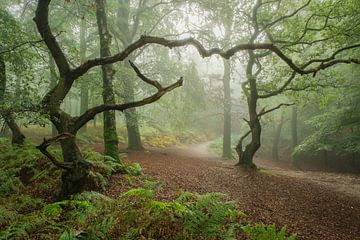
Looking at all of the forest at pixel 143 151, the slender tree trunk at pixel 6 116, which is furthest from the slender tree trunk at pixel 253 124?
the slender tree trunk at pixel 6 116

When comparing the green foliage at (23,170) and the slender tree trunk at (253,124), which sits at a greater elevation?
the slender tree trunk at (253,124)

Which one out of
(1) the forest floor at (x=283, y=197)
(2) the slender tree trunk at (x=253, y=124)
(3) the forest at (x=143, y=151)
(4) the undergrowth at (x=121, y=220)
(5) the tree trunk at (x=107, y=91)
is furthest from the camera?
(2) the slender tree trunk at (x=253, y=124)

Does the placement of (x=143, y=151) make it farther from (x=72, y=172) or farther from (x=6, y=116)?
(x=6, y=116)

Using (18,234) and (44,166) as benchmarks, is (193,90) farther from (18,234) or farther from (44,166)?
(18,234)

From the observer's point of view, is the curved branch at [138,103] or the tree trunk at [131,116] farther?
the tree trunk at [131,116]

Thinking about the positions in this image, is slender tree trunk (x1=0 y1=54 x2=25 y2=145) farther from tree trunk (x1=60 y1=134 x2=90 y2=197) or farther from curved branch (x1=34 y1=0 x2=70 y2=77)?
curved branch (x1=34 y1=0 x2=70 y2=77)

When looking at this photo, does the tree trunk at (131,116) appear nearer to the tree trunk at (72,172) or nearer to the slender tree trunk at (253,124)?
the slender tree trunk at (253,124)

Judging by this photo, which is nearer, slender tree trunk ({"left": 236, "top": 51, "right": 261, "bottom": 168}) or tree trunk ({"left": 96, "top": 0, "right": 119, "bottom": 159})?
tree trunk ({"left": 96, "top": 0, "right": 119, "bottom": 159})

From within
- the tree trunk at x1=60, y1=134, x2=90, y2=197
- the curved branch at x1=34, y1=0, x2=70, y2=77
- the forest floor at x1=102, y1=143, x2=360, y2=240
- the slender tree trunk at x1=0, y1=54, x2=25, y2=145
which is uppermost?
the curved branch at x1=34, y1=0, x2=70, y2=77

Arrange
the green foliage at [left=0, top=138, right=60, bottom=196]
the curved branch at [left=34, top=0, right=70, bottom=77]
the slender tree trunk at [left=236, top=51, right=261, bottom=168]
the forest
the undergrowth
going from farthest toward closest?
the slender tree trunk at [left=236, top=51, right=261, bottom=168], the green foliage at [left=0, top=138, right=60, bottom=196], the curved branch at [left=34, top=0, right=70, bottom=77], the forest, the undergrowth

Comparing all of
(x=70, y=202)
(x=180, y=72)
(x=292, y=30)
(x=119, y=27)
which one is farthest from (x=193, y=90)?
(x=70, y=202)

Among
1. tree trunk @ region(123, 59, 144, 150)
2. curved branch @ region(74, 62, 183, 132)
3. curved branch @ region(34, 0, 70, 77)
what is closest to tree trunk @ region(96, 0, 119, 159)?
curved branch @ region(34, 0, 70, 77)

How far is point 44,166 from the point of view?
794 cm

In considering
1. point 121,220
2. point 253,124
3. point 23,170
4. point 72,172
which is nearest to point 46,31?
point 72,172
